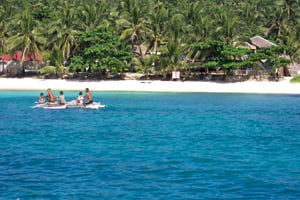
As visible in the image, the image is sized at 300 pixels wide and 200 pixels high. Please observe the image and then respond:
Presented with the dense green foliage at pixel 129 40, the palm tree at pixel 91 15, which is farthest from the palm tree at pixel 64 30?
the palm tree at pixel 91 15

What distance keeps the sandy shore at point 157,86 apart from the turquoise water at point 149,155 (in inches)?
779

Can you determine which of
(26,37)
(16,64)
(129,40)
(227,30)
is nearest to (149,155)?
(227,30)

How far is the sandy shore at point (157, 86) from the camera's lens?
1950 inches

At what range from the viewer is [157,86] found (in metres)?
52.0

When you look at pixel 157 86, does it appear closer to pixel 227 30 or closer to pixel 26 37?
pixel 227 30

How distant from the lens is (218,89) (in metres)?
50.4

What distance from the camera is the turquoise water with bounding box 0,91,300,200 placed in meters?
11.8

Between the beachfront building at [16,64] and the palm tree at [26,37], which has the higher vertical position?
the palm tree at [26,37]

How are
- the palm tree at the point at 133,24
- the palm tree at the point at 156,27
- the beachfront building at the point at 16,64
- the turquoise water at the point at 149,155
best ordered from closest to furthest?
the turquoise water at the point at 149,155 < the palm tree at the point at 133,24 < the palm tree at the point at 156,27 < the beachfront building at the point at 16,64

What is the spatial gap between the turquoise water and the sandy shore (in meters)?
19.8

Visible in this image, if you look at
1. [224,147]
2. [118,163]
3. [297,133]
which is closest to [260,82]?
[297,133]

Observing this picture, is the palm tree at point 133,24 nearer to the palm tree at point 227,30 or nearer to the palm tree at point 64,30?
the palm tree at point 64,30

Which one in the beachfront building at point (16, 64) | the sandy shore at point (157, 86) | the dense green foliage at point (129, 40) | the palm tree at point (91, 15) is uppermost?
the palm tree at point (91, 15)

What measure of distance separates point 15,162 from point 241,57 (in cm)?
4567
